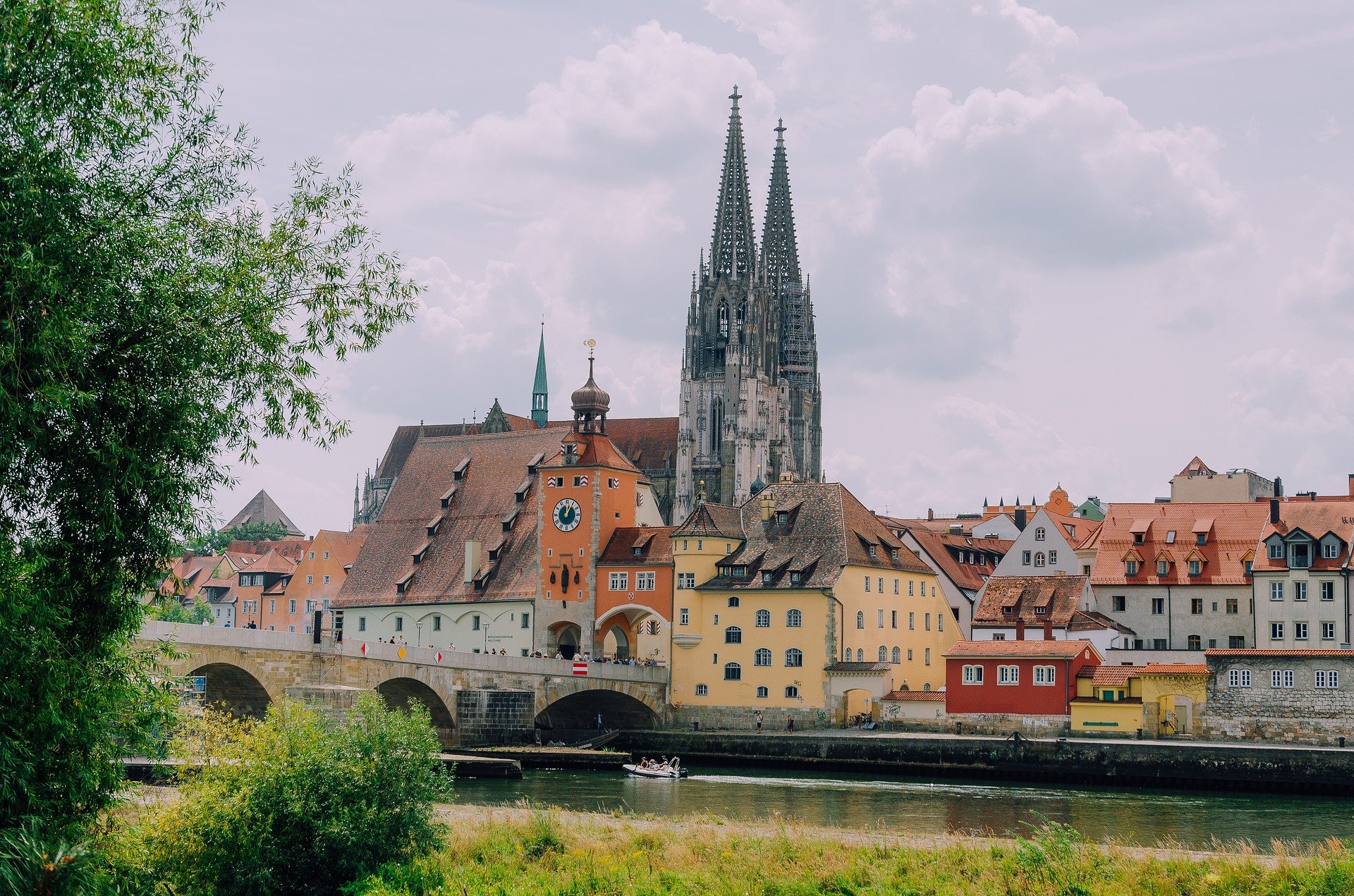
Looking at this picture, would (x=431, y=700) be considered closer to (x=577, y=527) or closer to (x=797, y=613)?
(x=797, y=613)

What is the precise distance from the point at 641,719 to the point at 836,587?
12.2m

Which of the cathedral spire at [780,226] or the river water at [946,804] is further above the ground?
the cathedral spire at [780,226]

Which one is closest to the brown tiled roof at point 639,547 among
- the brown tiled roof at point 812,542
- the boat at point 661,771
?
the brown tiled roof at point 812,542

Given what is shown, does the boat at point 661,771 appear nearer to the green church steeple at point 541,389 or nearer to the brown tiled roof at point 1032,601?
the brown tiled roof at point 1032,601

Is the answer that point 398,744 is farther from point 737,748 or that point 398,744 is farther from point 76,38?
point 737,748

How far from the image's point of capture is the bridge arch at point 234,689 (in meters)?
64.3

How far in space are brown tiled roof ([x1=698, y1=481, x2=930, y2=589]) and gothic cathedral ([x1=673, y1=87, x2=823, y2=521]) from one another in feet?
190

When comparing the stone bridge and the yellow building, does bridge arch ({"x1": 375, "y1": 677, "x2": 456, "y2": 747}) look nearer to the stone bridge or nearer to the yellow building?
the stone bridge

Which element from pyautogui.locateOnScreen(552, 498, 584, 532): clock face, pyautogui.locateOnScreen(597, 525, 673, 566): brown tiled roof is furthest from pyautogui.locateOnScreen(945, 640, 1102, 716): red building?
pyautogui.locateOnScreen(552, 498, 584, 532): clock face

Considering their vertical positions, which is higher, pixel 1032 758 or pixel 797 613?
pixel 797 613

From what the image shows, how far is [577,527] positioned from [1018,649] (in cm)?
2674

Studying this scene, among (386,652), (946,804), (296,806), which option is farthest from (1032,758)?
(296,806)

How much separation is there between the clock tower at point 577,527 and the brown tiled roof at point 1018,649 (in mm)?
21672

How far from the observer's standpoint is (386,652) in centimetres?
7094
